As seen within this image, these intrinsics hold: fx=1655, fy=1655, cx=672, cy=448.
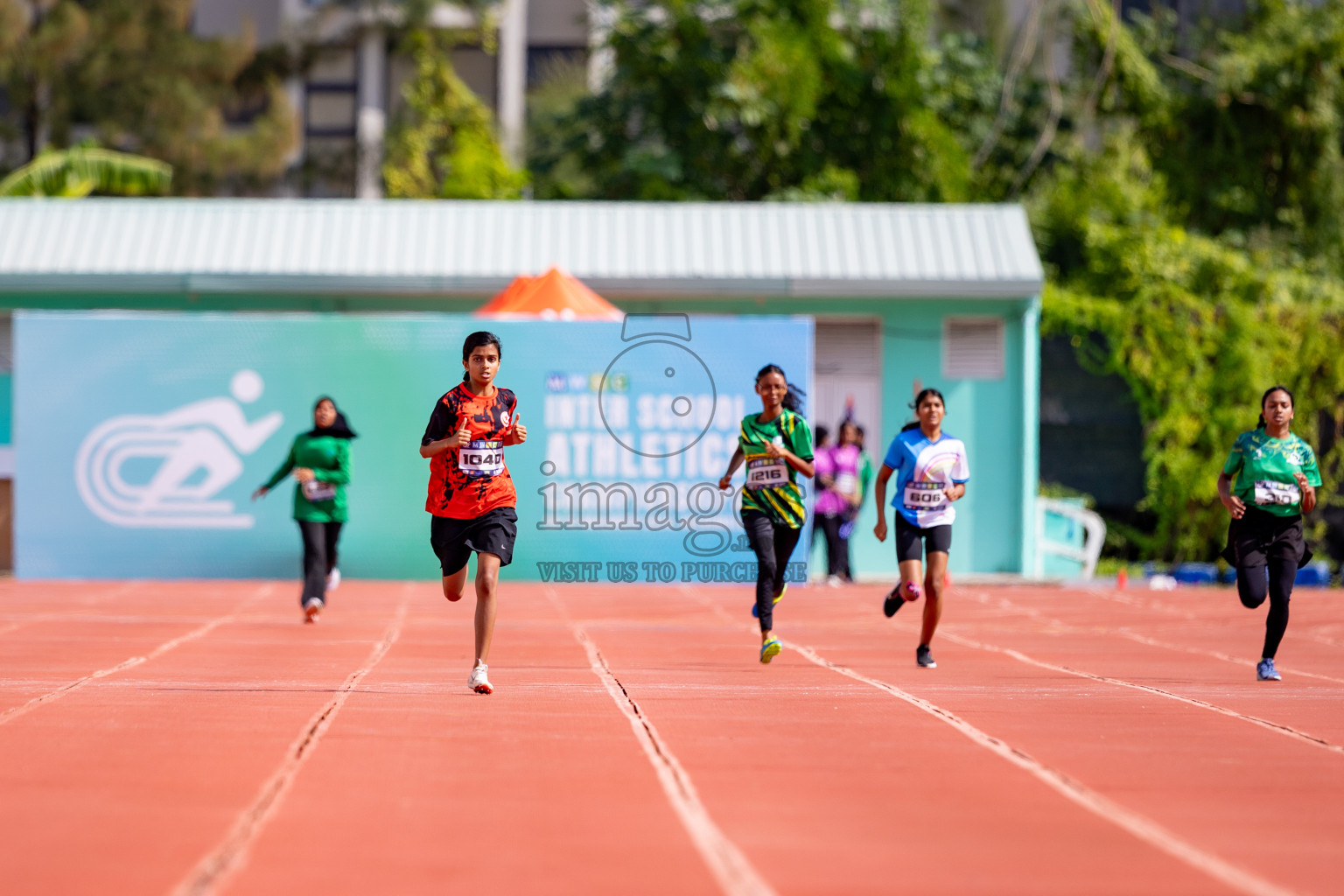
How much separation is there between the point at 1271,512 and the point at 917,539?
7.15 feet

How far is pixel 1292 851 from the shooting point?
5434mm

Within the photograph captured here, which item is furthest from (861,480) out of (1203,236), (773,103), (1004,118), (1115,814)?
(1004,118)

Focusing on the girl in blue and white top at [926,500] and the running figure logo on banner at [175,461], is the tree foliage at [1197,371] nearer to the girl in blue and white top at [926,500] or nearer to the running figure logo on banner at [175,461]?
the running figure logo on banner at [175,461]

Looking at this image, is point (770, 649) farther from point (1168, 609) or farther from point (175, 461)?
point (175, 461)

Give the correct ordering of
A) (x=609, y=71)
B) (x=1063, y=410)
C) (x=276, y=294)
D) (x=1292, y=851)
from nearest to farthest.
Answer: (x=1292, y=851) → (x=276, y=294) → (x=1063, y=410) → (x=609, y=71)

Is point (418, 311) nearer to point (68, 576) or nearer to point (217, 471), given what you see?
point (217, 471)

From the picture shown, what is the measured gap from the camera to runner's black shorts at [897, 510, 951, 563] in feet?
34.2

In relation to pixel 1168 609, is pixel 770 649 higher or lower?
higher

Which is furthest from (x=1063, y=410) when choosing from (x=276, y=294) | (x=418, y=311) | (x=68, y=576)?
(x=68, y=576)

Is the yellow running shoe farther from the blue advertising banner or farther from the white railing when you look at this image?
the white railing

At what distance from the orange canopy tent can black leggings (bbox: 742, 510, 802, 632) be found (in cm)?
732

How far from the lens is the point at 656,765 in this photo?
6.80 meters

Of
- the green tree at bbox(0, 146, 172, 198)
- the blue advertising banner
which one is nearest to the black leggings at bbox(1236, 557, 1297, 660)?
the blue advertising banner

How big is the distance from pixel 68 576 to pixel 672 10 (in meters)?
19.1
